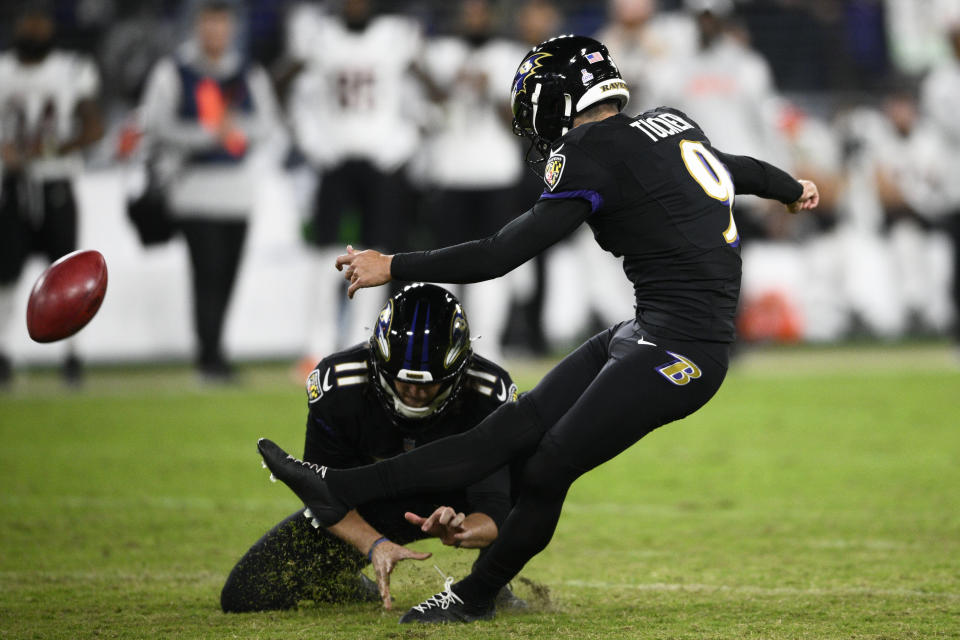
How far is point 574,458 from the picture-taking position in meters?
3.74

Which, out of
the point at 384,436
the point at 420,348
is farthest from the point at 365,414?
the point at 420,348

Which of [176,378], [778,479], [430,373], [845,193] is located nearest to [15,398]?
[176,378]

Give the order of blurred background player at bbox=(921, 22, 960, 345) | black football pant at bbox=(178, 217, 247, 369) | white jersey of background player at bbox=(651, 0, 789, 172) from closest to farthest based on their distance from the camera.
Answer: black football pant at bbox=(178, 217, 247, 369), white jersey of background player at bbox=(651, 0, 789, 172), blurred background player at bbox=(921, 22, 960, 345)

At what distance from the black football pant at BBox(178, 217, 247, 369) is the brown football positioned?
5.66 meters

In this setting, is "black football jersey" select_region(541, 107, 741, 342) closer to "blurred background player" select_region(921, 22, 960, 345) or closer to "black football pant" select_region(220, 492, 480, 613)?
"black football pant" select_region(220, 492, 480, 613)

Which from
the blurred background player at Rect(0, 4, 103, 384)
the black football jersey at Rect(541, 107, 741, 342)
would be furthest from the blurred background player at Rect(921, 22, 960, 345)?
the black football jersey at Rect(541, 107, 741, 342)

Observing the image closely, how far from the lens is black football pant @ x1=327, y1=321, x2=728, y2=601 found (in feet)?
12.3

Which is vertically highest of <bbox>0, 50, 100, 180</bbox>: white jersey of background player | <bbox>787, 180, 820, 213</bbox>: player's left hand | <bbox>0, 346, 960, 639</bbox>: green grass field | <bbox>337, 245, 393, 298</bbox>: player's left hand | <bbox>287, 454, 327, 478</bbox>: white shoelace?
<bbox>0, 50, 100, 180</bbox>: white jersey of background player

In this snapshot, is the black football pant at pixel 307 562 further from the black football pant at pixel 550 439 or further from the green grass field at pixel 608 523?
the black football pant at pixel 550 439

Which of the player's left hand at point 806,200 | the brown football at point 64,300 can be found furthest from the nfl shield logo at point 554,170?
the brown football at point 64,300

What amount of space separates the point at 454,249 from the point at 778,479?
3464mm

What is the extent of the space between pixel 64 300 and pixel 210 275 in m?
5.80

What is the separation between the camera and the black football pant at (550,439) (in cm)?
375

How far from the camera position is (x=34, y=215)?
10164mm
